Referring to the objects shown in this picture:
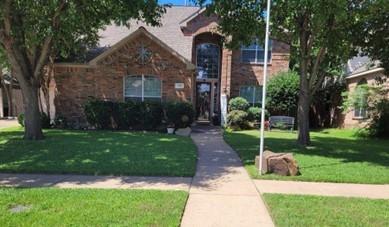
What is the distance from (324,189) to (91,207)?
15.1ft

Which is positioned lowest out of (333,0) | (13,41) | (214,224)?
(214,224)

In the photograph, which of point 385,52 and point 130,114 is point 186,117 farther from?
point 385,52

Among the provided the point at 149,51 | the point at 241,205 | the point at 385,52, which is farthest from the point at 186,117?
the point at 241,205

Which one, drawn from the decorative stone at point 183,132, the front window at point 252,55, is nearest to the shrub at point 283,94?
the front window at point 252,55

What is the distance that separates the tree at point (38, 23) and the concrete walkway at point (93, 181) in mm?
6265

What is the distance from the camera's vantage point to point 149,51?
21844 millimetres

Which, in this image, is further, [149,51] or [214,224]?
[149,51]

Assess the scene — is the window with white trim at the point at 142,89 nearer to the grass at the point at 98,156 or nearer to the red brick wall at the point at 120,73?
the red brick wall at the point at 120,73

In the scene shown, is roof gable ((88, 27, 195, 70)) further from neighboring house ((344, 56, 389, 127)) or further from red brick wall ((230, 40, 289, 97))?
neighboring house ((344, 56, 389, 127))

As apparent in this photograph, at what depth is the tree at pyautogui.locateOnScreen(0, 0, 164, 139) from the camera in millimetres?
13953

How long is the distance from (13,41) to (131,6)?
14.0ft

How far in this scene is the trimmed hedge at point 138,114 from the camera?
795 inches

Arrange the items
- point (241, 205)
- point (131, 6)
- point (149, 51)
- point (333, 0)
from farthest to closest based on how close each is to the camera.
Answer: point (149, 51), point (131, 6), point (333, 0), point (241, 205)

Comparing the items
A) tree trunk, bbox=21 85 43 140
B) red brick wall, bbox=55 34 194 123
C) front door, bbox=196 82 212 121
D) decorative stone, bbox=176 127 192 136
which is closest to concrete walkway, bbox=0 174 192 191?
tree trunk, bbox=21 85 43 140
